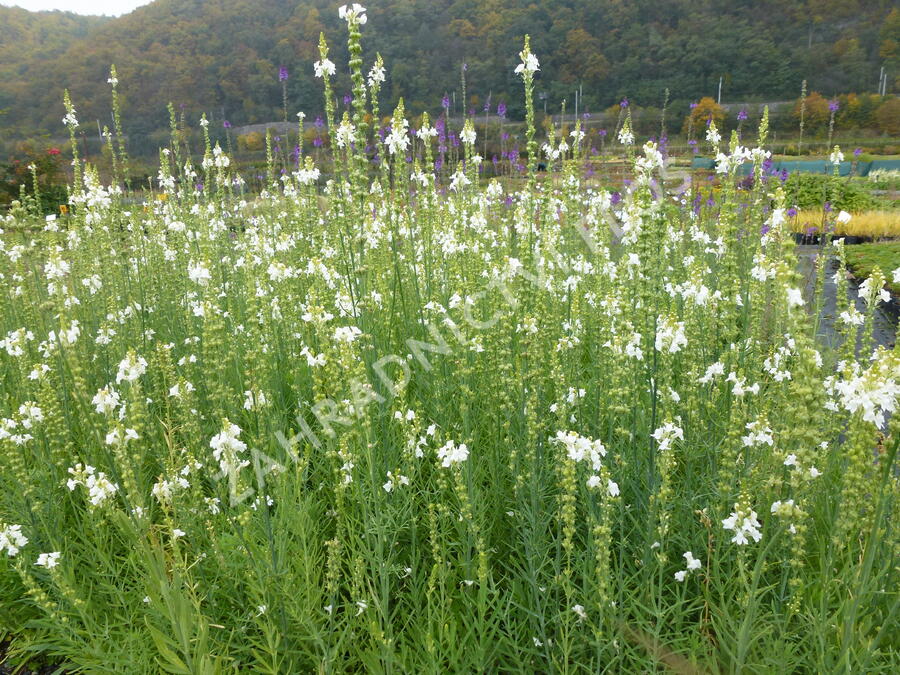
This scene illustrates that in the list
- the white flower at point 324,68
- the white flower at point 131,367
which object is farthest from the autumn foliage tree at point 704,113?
the white flower at point 131,367

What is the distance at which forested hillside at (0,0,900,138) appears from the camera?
35438mm

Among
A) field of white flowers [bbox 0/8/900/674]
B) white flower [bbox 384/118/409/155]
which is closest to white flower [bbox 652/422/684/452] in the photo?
field of white flowers [bbox 0/8/900/674]

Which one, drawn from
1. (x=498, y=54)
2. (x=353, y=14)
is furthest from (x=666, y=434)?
(x=498, y=54)

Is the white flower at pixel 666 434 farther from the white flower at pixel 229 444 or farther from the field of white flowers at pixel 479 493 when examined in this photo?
the white flower at pixel 229 444

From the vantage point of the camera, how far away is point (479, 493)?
2541 mm

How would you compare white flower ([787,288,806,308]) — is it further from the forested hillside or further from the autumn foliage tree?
the forested hillside

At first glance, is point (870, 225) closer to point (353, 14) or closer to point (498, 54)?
point (353, 14)

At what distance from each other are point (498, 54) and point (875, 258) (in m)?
31.9

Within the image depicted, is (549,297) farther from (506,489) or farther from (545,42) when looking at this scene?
(545,42)

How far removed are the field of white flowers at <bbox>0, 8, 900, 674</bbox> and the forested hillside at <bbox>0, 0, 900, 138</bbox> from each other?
32.3 meters

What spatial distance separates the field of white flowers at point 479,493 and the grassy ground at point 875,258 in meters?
6.10

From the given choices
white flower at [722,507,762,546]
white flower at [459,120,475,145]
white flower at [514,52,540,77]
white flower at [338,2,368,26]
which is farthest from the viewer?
white flower at [459,120,475,145]

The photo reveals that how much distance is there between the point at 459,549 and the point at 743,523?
4.11 feet

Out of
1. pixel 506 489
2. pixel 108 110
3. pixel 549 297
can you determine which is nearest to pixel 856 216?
pixel 549 297
